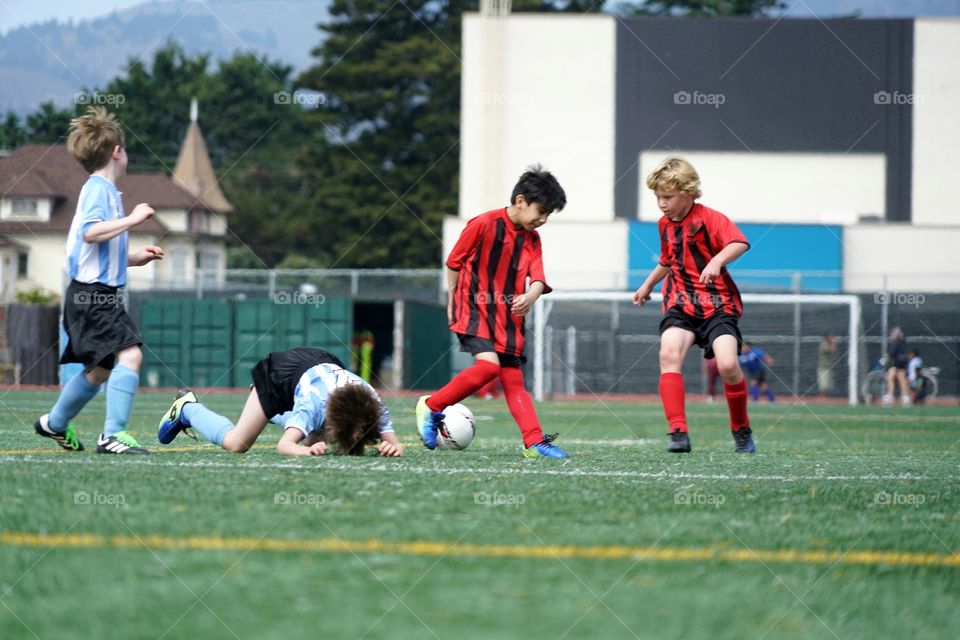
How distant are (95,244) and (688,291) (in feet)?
10.7

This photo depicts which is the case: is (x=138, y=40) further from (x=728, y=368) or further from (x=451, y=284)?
(x=728, y=368)

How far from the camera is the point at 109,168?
6984 mm

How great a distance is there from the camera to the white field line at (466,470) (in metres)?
5.93

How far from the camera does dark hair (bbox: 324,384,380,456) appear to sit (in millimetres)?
6504

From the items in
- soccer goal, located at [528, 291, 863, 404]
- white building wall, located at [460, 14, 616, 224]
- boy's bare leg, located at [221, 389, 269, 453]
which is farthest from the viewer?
white building wall, located at [460, 14, 616, 224]

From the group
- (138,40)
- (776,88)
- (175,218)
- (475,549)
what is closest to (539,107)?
(776,88)

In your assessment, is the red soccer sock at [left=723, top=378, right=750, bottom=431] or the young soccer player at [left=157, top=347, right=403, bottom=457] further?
the red soccer sock at [left=723, top=378, right=750, bottom=431]

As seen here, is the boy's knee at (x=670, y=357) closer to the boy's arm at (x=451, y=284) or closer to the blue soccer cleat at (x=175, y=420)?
the boy's arm at (x=451, y=284)

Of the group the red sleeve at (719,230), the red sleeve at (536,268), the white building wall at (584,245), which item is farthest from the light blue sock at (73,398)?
the white building wall at (584,245)

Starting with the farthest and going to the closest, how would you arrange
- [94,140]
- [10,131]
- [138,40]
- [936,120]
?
[138,40] < [936,120] < [10,131] < [94,140]

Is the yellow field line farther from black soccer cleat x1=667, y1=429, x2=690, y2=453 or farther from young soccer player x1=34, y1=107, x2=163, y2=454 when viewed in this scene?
black soccer cleat x1=667, y1=429, x2=690, y2=453

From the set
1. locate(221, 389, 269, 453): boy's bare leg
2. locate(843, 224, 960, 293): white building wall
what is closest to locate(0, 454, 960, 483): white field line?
locate(221, 389, 269, 453): boy's bare leg

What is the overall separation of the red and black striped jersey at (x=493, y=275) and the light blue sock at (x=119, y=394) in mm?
1716

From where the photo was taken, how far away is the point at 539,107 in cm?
4069
